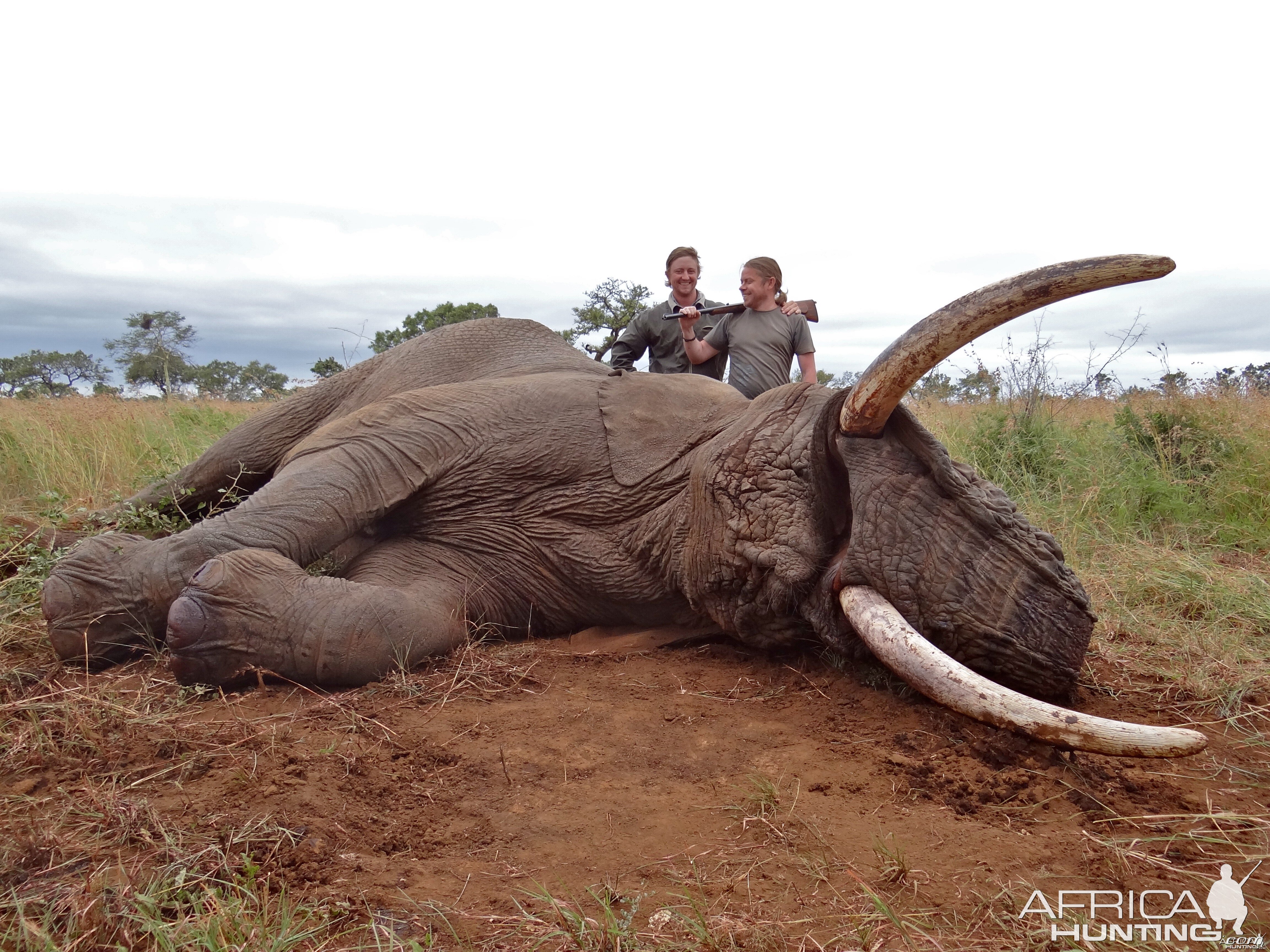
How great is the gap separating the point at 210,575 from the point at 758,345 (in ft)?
12.3

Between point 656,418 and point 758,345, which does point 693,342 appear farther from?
point 656,418

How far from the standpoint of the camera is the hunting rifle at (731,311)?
5676 mm

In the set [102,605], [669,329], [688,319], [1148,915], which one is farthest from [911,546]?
[669,329]

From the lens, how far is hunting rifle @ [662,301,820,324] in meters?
5.68

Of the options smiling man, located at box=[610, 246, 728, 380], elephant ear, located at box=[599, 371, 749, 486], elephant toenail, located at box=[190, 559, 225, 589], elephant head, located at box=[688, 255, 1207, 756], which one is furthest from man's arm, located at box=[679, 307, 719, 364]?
elephant toenail, located at box=[190, 559, 225, 589]

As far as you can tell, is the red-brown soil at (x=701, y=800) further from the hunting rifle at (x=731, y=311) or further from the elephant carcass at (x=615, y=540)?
the hunting rifle at (x=731, y=311)

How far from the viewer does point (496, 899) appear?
6.22 ft

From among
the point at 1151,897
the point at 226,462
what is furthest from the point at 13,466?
the point at 1151,897

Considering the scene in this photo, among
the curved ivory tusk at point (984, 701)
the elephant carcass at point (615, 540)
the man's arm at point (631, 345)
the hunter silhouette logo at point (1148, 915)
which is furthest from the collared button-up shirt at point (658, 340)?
the hunter silhouette logo at point (1148, 915)

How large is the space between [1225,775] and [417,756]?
2.20m

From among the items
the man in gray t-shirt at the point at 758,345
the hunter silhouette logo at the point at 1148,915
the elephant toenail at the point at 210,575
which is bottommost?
the hunter silhouette logo at the point at 1148,915

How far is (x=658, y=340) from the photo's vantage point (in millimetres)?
6711

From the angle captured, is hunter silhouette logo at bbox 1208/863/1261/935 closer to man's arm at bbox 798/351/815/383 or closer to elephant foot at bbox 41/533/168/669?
elephant foot at bbox 41/533/168/669

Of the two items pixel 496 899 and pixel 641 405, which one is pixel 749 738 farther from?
pixel 641 405
